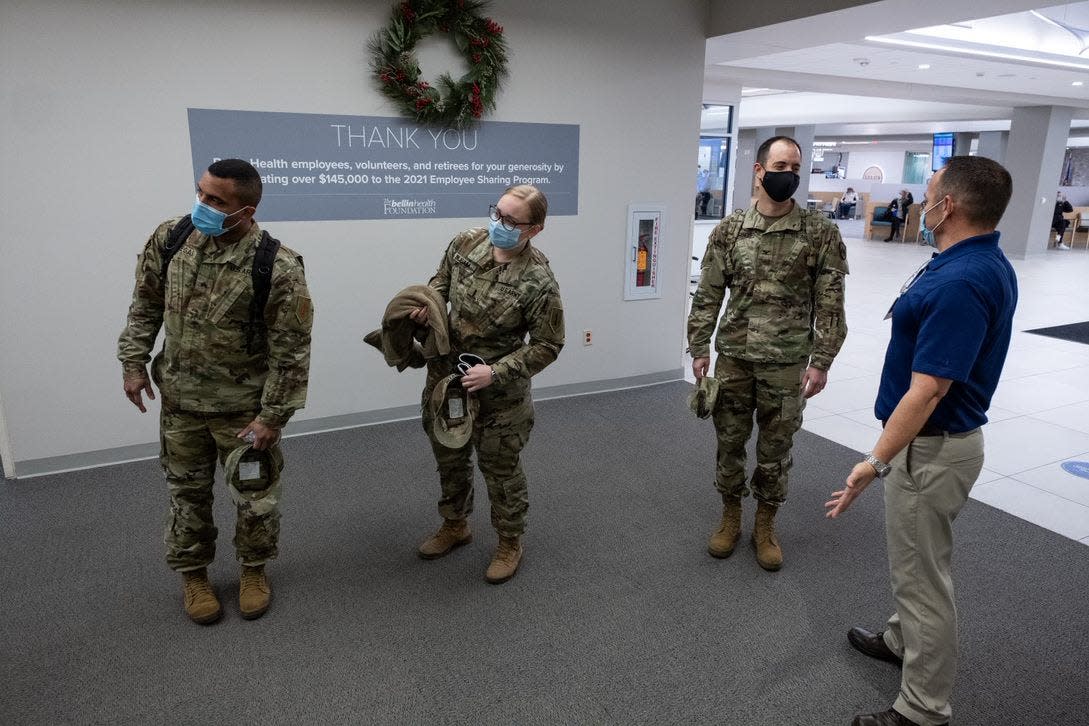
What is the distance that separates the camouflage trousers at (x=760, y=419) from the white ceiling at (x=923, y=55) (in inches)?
97.4

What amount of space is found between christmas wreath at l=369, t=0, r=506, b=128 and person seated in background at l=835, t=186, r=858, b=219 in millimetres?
21400

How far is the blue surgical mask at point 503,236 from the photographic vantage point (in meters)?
2.55

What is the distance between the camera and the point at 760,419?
2973mm

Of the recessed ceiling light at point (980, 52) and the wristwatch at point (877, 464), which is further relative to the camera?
the recessed ceiling light at point (980, 52)

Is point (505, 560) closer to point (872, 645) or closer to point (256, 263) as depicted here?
point (872, 645)

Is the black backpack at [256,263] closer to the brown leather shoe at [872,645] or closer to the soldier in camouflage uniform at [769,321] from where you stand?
the soldier in camouflage uniform at [769,321]

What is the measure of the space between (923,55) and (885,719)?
24.2 ft

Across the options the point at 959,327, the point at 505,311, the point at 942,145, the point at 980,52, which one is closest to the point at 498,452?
the point at 505,311

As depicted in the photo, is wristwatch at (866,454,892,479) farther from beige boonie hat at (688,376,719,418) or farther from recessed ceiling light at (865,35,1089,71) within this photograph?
recessed ceiling light at (865,35,1089,71)

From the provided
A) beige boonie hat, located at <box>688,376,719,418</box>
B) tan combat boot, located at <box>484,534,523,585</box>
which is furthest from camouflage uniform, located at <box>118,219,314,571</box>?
beige boonie hat, located at <box>688,376,719,418</box>

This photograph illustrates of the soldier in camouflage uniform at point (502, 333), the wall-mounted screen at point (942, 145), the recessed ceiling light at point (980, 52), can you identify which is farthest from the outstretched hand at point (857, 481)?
the wall-mounted screen at point (942, 145)

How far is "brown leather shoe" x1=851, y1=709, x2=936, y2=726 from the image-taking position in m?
2.06

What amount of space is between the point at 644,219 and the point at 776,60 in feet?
12.5

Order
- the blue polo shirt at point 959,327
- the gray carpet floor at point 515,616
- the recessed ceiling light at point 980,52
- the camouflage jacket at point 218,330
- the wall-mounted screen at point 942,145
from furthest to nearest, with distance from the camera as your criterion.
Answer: the wall-mounted screen at point 942,145, the recessed ceiling light at point 980,52, the camouflage jacket at point 218,330, the gray carpet floor at point 515,616, the blue polo shirt at point 959,327
